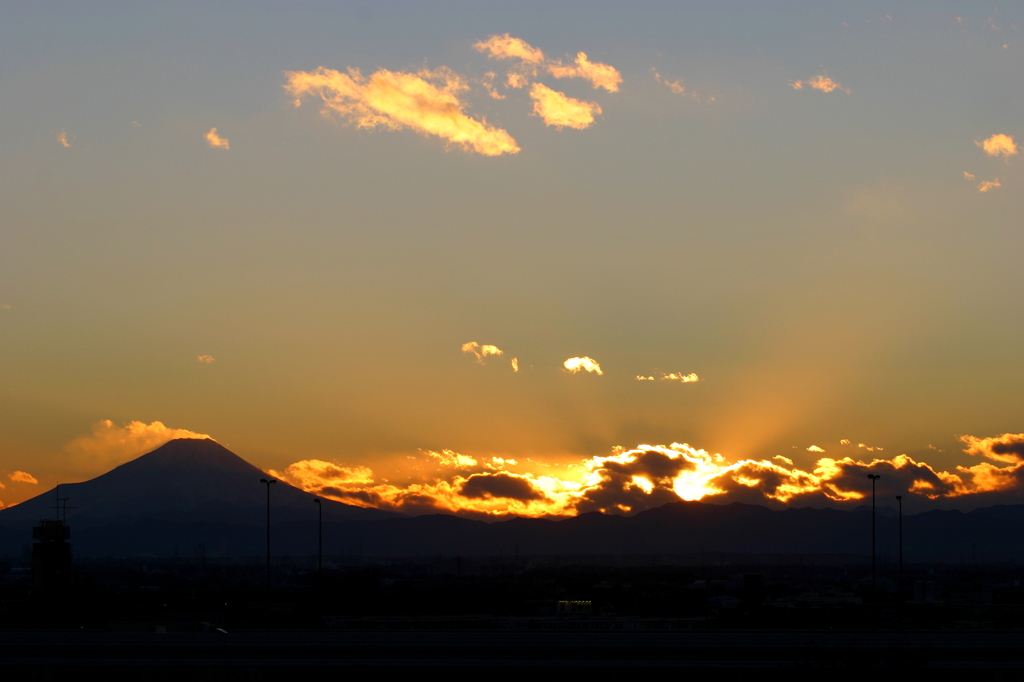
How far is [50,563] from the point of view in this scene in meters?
88.5

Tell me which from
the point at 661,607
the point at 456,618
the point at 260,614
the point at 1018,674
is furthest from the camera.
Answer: the point at 661,607

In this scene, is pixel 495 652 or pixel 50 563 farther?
pixel 50 563

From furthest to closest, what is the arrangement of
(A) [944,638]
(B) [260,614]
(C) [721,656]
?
1. (B) [260,614]
2. (A) [944,638]
3. (C) [721,656]

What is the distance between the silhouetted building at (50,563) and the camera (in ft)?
288

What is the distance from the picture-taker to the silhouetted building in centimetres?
8769

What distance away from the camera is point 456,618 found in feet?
249

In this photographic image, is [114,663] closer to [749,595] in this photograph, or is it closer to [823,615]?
[823,615]

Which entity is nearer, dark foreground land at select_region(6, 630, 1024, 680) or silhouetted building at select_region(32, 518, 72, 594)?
dark foreground land at select_region(6, 630, 1024, 680)

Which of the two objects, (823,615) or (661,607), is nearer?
(823,615)

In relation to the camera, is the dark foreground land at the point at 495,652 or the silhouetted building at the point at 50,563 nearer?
the dark foreground land at the point at 495,652

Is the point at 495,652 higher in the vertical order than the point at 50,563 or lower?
higher

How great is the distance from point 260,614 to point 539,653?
4687 centimetres

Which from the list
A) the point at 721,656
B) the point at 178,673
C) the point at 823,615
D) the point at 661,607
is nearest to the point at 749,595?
the point at 661,607

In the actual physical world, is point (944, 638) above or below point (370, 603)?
above
